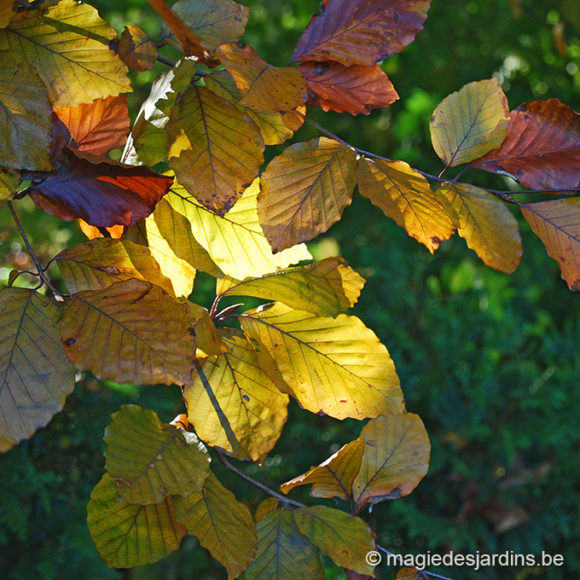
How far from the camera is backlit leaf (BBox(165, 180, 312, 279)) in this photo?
0.45 m

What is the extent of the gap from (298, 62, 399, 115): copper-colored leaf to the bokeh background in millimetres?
777

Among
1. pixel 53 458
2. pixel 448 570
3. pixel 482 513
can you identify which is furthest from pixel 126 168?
pixel 482 513

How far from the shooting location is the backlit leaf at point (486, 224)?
42cm

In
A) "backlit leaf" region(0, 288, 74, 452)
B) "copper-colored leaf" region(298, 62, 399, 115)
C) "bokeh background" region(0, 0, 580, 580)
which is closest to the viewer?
"backlit leaf" region(0, 288, 74, 452)

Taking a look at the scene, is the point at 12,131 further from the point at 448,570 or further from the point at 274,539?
the point at 448,570

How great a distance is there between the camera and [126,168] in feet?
1.31

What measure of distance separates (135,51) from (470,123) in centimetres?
26

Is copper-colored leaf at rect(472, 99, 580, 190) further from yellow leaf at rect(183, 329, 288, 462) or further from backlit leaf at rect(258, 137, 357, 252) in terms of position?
yellow leaf at rect(183, 329, 288, 462)

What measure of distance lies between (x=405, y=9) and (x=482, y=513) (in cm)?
155

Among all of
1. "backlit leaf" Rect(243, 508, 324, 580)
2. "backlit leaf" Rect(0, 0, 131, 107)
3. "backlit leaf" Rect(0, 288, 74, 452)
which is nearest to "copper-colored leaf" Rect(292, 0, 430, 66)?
"backlit leaf" Rect(0, 0, 131, 107)

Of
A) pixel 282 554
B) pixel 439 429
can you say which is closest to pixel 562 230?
pixel 282 554

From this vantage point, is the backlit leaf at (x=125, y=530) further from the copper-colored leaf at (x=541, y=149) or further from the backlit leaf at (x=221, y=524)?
the copper-colored leaf at (x=541, y=149)

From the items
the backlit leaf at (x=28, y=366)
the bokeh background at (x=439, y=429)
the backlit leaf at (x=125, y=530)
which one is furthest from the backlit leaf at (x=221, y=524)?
the bokeh background at (x=439, y=429)

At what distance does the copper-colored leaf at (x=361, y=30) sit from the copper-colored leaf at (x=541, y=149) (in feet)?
0.35
